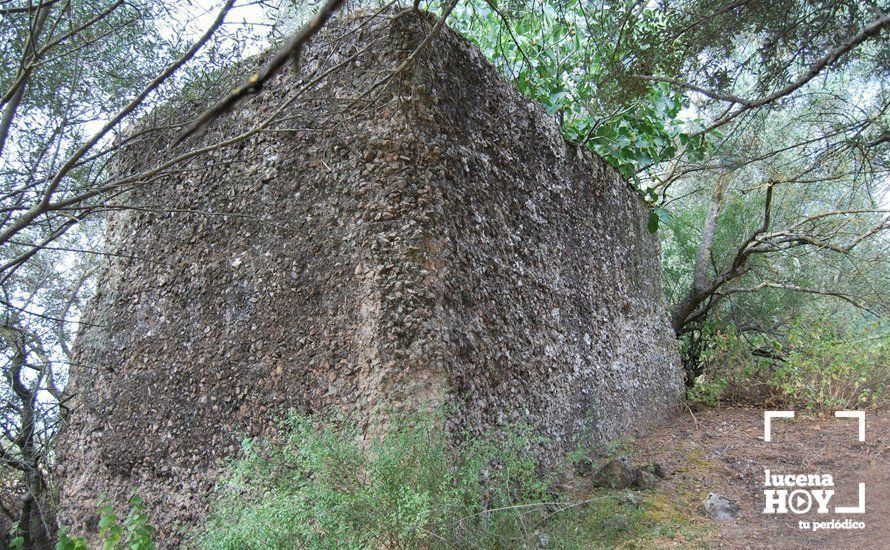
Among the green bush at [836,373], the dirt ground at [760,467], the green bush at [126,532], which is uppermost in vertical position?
the green bush at [836,373]

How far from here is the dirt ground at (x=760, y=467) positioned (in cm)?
358

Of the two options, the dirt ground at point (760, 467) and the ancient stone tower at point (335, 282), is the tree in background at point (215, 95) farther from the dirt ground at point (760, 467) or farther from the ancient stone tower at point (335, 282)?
the dirt ground at point (760, 467)

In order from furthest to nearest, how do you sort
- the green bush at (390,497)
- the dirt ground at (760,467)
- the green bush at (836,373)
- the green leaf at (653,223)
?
the green leaf at (653,223)
the green bush at (836,373)
the dirt ground at (760,467)
the green bush at (390,497)

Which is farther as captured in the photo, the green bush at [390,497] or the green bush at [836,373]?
the green bush at [836,373]

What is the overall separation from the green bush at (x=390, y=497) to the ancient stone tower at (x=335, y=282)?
18 cm

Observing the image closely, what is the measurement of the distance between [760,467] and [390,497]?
3.36m

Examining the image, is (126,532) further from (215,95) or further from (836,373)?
(836,373)

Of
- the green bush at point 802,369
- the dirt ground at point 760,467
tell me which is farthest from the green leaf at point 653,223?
the dirt ground at point 760,467

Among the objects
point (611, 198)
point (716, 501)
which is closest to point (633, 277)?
point (611, 198)

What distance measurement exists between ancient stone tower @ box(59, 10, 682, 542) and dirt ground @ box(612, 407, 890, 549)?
851 mm

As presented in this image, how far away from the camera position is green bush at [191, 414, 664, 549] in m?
2.50

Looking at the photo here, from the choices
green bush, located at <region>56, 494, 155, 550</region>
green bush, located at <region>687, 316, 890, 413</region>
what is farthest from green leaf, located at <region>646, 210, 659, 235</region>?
green bush, located at <region>56, 494, 155, 550</region>

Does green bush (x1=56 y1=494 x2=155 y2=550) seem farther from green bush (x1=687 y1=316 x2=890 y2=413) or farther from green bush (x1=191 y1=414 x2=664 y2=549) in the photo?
green bush (x1=687 y1=316 x2=890 y2=413)

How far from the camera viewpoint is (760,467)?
15.6 ft
